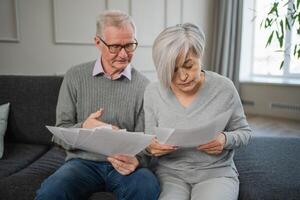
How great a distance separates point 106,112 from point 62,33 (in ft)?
7.60

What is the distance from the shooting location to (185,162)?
1.22m

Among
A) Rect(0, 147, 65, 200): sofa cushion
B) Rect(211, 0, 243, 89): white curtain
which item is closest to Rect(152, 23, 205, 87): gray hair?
Rect(0, 147, 65, 200): sofa cushion

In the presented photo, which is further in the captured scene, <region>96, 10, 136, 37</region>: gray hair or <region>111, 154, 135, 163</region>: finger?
<region>96, 10, 136, 37</region>: gray hair

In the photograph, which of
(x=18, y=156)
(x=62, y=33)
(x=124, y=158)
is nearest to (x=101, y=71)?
(x=124, y=158)

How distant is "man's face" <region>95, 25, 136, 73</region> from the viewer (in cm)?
135

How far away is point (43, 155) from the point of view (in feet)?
5.66

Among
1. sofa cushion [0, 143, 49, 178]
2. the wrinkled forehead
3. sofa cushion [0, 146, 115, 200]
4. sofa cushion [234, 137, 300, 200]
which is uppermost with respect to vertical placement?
the wrinkled forehead

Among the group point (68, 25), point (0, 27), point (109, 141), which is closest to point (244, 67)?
point (68, 25)

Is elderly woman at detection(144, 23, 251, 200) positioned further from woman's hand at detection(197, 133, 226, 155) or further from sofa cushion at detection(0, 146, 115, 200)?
sofa cushion at detection(0, 146, 115, 200)

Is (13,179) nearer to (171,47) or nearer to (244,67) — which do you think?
(171,47)

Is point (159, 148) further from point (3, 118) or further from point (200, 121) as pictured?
point (3, 118)

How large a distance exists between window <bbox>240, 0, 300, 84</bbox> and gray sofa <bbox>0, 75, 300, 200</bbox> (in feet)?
9.70

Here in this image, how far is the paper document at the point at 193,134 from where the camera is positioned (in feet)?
3.34

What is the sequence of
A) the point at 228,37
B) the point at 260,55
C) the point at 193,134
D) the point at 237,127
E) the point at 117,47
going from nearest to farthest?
the point at 193,134
the point at 237,127
the point at 117,47
the point at 228,37
the point at 260,55
